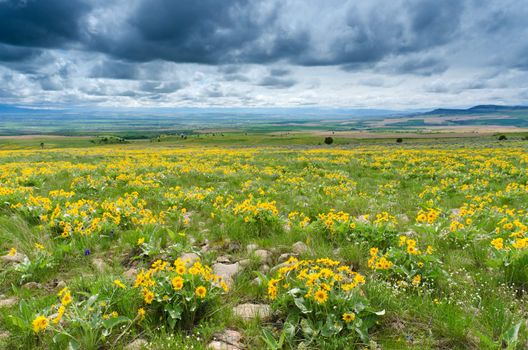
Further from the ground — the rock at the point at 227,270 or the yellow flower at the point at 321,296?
the yellow flower at the point at 321,296

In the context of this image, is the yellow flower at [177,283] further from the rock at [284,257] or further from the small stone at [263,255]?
the rock at [284,257]

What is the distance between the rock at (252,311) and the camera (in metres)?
3.88

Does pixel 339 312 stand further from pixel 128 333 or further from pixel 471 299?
pixel 128 333

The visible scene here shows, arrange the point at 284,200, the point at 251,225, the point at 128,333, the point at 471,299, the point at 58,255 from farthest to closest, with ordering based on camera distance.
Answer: the point at 284,200
the point at 251,225
the point at 58,255
the point at 471,299
the point at 128,333

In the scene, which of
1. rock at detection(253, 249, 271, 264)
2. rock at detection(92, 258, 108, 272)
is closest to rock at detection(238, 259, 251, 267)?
rock at detection(253, 249, 271, 264)

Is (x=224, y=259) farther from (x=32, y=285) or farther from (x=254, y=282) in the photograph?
(x=32, y=285)

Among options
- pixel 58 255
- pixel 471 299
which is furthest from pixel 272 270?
pixel 58 255

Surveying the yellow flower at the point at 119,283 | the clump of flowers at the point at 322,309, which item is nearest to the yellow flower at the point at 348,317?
the clump of flowers at the point at 322,309

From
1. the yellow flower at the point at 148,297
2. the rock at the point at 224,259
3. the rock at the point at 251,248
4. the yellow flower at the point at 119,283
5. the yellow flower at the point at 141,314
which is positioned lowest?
the rock at the point at 224,259

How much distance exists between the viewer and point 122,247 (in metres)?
5.99

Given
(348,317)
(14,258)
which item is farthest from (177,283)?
(14,258)

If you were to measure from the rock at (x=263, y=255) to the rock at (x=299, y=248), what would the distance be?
0.52 metres

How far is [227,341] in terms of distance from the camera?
3.53 meters

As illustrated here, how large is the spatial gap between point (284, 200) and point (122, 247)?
5.62 metres
